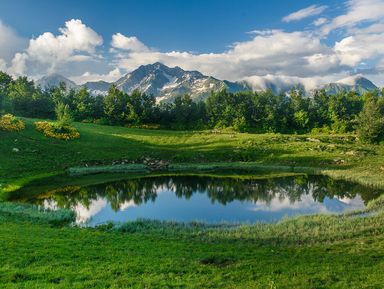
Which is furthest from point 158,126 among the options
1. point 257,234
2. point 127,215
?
point 257,234

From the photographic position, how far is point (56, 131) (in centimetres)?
7738

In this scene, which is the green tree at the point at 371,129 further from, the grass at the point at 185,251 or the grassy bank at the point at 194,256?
the grassy bank at the point at 194,256

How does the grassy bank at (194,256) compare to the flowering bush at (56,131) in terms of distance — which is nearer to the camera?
the grassy bank at (194,256)

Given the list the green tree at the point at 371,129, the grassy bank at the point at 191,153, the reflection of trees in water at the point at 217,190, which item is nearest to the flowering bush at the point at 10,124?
the grassy bank at the point at 191,153

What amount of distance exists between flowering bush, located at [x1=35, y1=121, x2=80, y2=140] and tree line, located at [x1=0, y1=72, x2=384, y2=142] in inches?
1435

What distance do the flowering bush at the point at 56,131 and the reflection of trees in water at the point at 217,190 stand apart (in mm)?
29039

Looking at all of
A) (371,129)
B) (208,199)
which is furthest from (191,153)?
(371,129)

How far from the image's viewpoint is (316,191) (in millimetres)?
48062

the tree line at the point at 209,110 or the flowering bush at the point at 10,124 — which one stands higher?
the tree line at the point at 209,110

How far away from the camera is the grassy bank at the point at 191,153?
58344mm

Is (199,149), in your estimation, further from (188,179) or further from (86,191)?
(86,191)

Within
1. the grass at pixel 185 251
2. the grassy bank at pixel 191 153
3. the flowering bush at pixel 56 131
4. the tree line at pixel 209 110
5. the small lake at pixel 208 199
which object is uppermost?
Result: the tree line at pixel 209 110

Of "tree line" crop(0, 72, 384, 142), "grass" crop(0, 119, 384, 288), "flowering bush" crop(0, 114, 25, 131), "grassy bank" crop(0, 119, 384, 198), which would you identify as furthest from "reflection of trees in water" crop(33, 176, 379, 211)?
"tree line" crop(0, 72, 384, 142)

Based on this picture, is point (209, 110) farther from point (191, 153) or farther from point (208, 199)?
point (208, 199)
